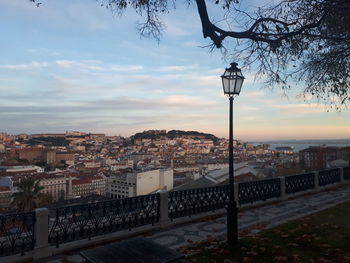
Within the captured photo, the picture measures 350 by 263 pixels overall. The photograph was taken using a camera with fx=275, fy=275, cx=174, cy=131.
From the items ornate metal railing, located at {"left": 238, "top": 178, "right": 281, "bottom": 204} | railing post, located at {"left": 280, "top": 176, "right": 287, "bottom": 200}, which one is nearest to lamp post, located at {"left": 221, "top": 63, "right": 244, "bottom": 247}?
ornate metal railing, located at {"left": 238, "top": 178, "right": 281, "bottom": 204}

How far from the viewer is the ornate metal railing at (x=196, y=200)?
26.9ft

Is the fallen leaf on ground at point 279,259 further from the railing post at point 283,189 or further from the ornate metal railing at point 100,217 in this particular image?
the railing post at point 283,189

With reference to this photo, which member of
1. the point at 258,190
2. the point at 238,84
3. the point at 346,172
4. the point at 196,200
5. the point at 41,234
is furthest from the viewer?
the point at 346,172

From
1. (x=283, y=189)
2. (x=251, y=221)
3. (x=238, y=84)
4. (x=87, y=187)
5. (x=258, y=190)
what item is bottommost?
(x=87, y=187)

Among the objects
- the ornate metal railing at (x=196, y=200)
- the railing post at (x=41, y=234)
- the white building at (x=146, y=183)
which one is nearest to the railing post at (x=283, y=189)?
the ornate metal railing at (x=196, y=200)

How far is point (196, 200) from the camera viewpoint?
8.70 metres

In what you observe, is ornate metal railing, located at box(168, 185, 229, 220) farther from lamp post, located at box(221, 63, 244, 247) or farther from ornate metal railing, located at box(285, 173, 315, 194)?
ornate metal railing, located at box(285, 173, 315, 194)

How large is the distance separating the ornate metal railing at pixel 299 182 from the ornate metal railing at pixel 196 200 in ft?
12.6

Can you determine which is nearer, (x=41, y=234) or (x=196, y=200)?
(x=41, y=234)

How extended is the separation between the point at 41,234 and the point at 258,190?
303 inches

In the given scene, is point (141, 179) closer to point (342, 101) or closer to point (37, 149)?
point (342, 101)

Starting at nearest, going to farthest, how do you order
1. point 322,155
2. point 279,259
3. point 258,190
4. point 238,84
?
point 279,259 → point 238,84 → point 258,190 → point 322,155

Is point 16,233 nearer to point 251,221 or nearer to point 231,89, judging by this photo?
point 231,89

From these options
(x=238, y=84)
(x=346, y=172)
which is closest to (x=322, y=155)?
(x=346, y=172)
